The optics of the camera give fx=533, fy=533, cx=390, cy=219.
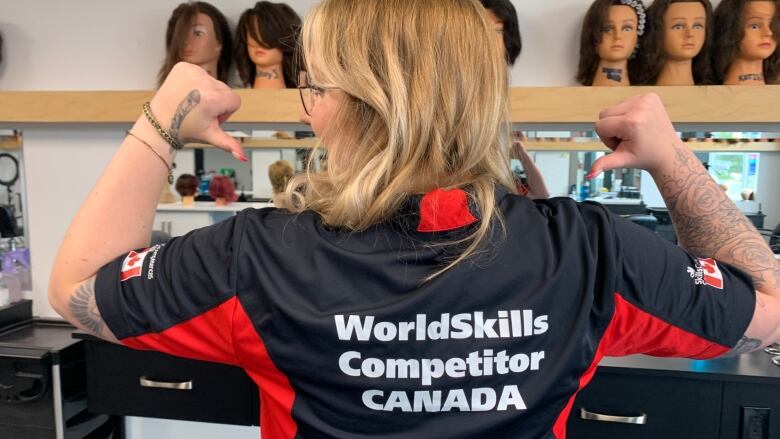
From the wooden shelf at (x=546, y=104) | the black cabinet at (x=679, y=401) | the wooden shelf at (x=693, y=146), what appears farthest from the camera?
the wooden shelf at (x=693, y=146)

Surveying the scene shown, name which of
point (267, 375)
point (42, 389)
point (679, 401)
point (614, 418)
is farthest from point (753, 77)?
point (42, 389)

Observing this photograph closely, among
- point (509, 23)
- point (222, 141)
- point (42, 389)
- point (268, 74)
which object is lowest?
point (42, 389)

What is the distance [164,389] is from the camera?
1625 mm

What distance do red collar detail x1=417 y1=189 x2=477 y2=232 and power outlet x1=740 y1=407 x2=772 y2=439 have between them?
45.2 inches

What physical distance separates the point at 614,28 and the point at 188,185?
1.54 meters

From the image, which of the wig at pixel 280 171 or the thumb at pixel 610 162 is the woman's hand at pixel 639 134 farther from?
the wig at pixel 280 171

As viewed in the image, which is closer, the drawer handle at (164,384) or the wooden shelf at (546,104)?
the wooden shelf at (546,104)

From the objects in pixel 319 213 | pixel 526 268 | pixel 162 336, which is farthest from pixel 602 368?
pixel 162 336

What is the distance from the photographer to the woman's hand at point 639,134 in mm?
807

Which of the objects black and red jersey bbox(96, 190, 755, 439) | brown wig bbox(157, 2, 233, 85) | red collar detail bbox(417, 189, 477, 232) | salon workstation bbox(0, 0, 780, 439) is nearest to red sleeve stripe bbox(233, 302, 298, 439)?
black and red jersey bbox(96, 190, 755, 439)

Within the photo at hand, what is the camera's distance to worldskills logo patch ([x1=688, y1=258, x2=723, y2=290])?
70cm

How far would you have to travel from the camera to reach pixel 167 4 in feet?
6.04

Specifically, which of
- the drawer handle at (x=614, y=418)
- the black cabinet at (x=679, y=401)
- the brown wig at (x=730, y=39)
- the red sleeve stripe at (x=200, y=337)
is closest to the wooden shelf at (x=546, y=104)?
the brown wig at (x=730, y=39)

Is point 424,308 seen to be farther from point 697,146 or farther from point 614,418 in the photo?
point 697,146
